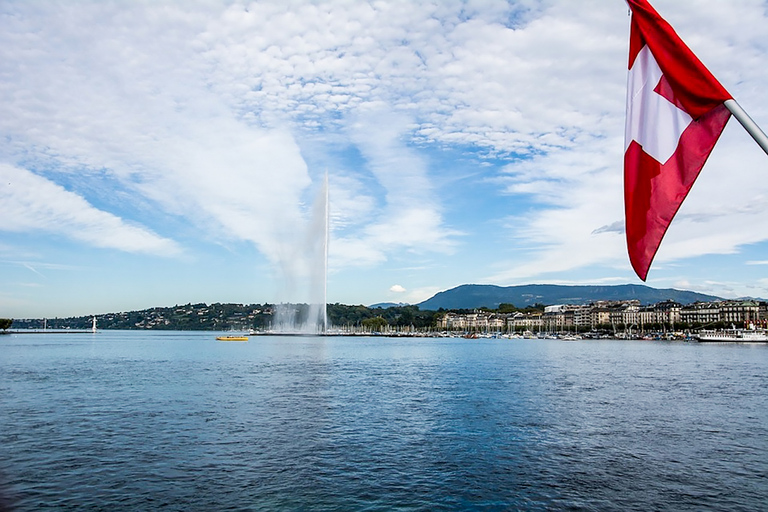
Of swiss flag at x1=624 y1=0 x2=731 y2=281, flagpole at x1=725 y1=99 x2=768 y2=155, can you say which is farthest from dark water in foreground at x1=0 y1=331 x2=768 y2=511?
flagpole at x1=725 y1=99 x2=768 y2=155

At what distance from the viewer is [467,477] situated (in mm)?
14555

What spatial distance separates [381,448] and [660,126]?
14.0 meters

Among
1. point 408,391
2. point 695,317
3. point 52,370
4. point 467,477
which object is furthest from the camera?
point 695,317

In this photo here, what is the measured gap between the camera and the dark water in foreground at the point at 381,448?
1293 centimetres

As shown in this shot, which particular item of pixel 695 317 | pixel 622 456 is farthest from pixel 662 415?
pixel 695 317

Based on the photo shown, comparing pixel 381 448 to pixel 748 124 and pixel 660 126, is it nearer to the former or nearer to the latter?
pixel 660 126

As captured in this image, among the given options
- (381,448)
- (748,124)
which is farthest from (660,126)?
(381,448)

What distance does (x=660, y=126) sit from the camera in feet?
18.0

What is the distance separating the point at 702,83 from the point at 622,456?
14108mm

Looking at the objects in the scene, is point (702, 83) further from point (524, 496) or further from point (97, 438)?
point (97, 438)

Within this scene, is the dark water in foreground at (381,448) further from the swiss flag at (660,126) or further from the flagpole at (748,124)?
the flagpole at (748,124)

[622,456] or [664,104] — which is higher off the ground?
[664,104]

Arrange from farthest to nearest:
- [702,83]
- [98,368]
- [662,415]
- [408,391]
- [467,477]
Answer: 1. [98,368]
2. [408,391]
3. [662,415]
4. [467,477]
5. [702,83]

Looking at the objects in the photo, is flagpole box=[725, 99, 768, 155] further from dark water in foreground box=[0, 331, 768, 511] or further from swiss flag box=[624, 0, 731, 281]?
dark water in foreground box=[0, 331, 768, 511]
